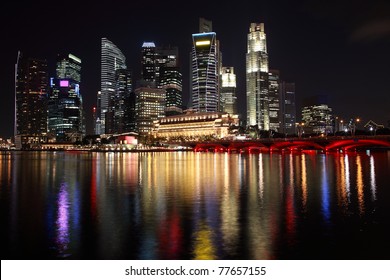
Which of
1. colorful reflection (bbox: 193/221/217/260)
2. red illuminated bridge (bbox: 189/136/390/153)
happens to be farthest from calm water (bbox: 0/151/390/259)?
red illuminated bridge (bbox: 189/136/390/153)

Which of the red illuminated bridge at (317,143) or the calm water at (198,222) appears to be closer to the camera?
the calm water at (198,222)

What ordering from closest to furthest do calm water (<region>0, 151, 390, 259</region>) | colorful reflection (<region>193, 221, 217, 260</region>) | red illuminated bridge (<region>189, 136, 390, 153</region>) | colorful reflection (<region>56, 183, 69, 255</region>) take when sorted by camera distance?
colorful reflection (<region>193, 221, 217, 260</region>) < calm water (<region>0, 151, 390, 259</region>) < colorful reflection (<region>56, 183, 69, 255</region>) < red illuminated bridge (<region>189, 136, 390, 153</region>)

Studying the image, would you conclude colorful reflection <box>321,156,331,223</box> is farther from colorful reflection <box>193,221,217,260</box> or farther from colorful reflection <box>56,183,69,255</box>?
colorful reflection <box>56,183,69,255</box>

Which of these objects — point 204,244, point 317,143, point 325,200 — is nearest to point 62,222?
point 204,244

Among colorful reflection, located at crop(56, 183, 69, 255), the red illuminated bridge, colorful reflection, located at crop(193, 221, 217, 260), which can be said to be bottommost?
colorful reflection, located at crop(193, 221, 217, 260)

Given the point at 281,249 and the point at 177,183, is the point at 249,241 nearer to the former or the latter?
the point at 281,249

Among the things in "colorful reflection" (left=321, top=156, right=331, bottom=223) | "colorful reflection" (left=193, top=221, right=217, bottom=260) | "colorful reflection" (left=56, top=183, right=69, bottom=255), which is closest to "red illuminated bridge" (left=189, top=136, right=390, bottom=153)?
"colorful reflection" (left=321, top=156, right=331, bottom=223)

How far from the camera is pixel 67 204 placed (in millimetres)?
27547

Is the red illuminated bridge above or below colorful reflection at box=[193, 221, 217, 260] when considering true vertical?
above

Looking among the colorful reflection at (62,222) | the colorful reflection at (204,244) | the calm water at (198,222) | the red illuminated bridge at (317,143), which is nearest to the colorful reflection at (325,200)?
the calm water at (198,222)

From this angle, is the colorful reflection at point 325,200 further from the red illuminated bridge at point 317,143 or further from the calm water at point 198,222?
the red illuminated bridge at point 317,143

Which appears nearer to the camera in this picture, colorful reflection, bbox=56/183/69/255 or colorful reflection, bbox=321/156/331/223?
colorful reflection, bbox=56/183/69/255

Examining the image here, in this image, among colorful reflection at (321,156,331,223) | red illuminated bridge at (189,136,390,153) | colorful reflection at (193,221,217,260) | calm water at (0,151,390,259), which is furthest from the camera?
red illuminated bridge at (189,136,390,153)

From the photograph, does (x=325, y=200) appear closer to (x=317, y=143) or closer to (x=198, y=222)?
(x=198, y=222)
